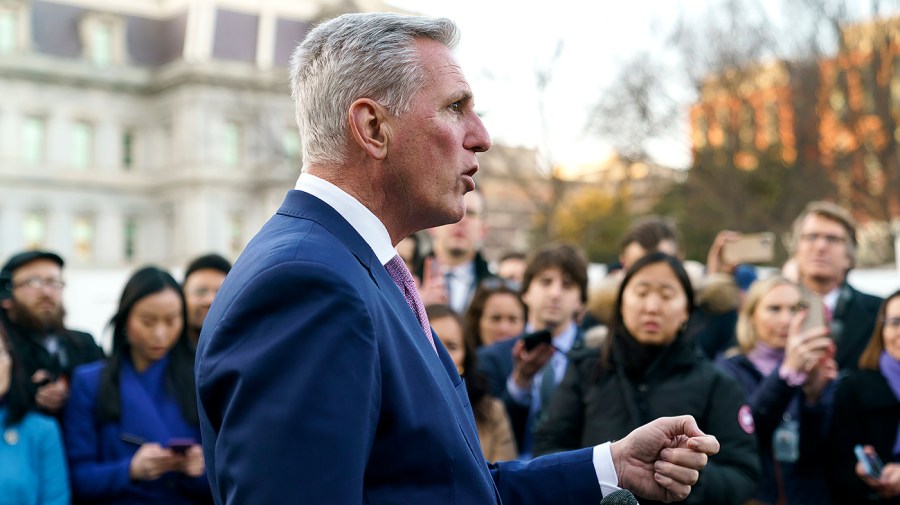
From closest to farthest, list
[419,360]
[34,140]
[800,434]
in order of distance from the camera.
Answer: [419,360] < [800,434] < [34,140]

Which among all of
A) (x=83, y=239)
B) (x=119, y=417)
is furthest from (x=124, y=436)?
(x=83, y=239)

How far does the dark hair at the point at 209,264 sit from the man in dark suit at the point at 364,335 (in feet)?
11.9

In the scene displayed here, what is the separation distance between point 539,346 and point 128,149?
5492 centimetres

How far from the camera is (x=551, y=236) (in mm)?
24250

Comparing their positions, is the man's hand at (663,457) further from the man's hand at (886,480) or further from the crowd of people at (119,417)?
the man's hand at (886,480)

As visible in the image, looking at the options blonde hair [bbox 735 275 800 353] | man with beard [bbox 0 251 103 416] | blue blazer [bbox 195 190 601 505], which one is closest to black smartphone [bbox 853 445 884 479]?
blonde hair [bbox 735 275 800 353]

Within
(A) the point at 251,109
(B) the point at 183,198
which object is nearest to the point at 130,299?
(A) the point at 251,109

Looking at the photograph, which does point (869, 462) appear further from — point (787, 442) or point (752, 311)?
point (752, 311)

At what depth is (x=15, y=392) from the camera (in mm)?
4770

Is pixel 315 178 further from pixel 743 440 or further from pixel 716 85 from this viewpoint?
pixel 716 85

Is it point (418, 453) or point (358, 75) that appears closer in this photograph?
point (418, 453)

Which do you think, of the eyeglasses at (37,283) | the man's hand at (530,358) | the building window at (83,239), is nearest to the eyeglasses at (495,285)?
the man's hand at (530,358)

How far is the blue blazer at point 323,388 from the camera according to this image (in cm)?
177

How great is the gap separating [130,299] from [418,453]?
341cm
